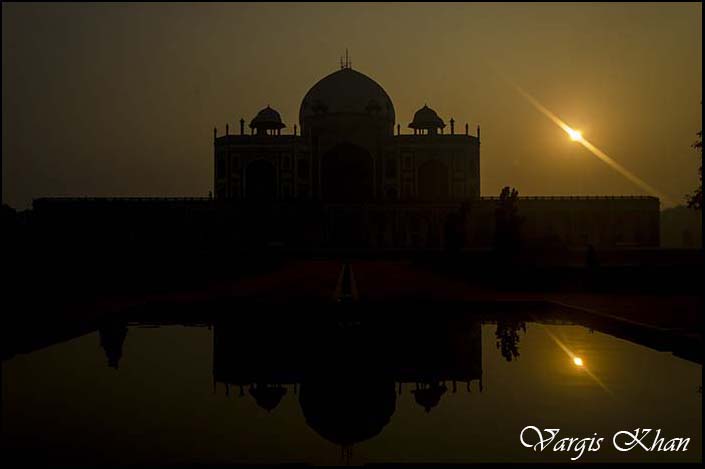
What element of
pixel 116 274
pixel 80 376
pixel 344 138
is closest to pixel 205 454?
pixel 80 376

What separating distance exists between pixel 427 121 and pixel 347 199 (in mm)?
10883

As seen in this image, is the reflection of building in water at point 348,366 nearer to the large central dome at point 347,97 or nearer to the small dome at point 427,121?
the large central dome at point 347,97

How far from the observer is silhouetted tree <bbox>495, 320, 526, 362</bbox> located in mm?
10997

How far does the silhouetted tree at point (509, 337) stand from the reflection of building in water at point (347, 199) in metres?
43.9

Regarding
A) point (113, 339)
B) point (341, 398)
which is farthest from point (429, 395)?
point (113, 339)

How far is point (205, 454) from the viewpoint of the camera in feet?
20.5

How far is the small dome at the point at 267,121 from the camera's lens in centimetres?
7131

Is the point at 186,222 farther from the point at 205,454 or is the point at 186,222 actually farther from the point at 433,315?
the point at 205,454

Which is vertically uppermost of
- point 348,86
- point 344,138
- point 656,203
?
point 348,86

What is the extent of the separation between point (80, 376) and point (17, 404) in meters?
1.41

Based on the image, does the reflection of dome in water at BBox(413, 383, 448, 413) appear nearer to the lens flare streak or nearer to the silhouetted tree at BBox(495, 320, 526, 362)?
the lens flare streak

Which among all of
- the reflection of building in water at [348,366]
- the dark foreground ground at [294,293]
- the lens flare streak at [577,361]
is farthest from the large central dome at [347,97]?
the lens flare streak at [577,361]

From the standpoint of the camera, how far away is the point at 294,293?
20875mm

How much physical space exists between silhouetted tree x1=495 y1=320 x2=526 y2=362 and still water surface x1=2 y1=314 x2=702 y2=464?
8cm
